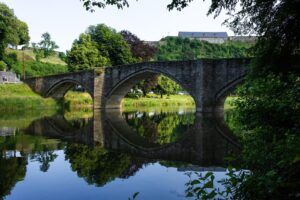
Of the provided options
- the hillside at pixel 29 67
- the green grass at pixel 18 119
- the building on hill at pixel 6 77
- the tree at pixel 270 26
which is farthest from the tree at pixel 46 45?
the tree at pixel 270 26

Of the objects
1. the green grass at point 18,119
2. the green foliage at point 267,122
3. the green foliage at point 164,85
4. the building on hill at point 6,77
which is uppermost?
the building on hill at point 6,77

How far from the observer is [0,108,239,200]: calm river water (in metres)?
9.92

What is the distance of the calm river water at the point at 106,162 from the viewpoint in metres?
9.92

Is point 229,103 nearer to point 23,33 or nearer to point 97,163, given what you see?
point 97,163

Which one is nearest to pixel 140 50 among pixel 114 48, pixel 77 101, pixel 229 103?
pixel 114 48

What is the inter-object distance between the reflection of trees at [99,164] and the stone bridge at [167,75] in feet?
66.7

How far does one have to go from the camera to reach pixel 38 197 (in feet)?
30.7

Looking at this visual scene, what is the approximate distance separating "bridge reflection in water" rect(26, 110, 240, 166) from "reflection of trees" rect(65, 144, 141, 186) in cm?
110

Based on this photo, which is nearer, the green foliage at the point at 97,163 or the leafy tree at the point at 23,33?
the green foliage at the point at 97,163

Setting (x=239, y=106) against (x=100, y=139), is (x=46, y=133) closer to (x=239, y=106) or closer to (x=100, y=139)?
(x=100, y=139)

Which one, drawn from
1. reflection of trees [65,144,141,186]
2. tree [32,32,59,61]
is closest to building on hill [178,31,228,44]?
tree [32,32,59,61]

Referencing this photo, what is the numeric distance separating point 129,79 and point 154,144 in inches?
1024

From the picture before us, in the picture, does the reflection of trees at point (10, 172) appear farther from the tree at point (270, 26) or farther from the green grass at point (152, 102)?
the green grass at point (152, 102)

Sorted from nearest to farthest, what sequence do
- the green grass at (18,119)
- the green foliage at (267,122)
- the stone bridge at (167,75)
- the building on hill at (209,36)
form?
the green foliage at (267,122) → the green grass at (18,119) → the stone bridge at (167,75) → the building on hill at (209,36)
